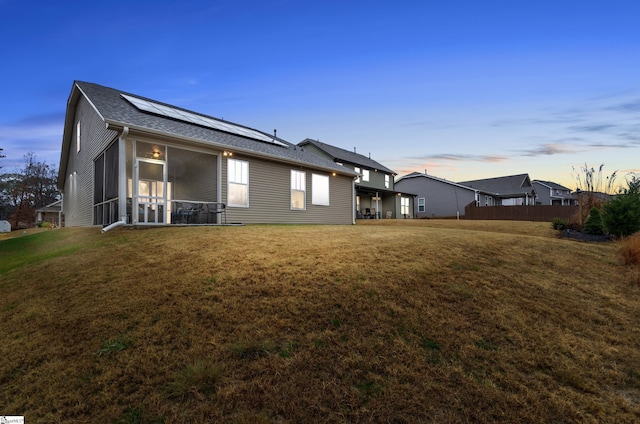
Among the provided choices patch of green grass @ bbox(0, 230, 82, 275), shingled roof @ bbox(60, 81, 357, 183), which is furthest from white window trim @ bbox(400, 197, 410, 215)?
patch of green grass @ bbox(0, 230, 82, 275)

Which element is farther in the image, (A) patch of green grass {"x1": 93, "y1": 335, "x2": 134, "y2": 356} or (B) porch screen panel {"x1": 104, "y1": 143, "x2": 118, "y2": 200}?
(B) porch screen panel {"x1": 104, "y1": 143, "x2": 118, "y2": 200}

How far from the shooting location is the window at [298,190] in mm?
13070

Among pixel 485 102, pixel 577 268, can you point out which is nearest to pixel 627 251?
pixel 577 268

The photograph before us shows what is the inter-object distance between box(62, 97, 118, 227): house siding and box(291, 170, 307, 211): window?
6615 mm

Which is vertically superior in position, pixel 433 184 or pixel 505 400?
pixel 433 184

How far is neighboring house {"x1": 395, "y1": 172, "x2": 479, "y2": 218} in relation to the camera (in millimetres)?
30359

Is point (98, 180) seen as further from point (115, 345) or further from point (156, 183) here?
point (115, 345)

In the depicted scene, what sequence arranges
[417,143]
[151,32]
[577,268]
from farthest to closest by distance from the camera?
1. [417,143]
2. [151,32]
3. [577,268]

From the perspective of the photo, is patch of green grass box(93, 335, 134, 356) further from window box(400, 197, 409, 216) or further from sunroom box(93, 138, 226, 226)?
window box(400, 197, 409, 216)

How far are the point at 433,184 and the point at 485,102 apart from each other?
57.9 feet

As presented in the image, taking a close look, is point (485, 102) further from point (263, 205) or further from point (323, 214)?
point (263, 205)

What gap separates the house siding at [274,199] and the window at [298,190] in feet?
0.61

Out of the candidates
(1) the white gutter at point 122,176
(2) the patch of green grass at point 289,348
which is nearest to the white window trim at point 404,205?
(1) the white gutter at point 122,176

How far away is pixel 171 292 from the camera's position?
417 centimetres
